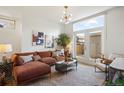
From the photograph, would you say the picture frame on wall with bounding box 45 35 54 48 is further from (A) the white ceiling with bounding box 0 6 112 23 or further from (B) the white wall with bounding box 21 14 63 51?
(A) the white ceiling with bounding box 0 6 112 23

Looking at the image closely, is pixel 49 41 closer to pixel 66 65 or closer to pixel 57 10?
pixel 66 65

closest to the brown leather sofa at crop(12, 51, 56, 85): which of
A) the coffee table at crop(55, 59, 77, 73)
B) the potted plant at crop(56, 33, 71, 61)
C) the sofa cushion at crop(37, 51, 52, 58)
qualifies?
the coffee table at crop(55, 59, 77, 73)

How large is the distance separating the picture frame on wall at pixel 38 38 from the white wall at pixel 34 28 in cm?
12

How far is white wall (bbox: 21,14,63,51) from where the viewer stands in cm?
391

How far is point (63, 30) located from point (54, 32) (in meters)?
0.40

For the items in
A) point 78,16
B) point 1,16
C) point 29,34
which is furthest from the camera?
point 29,34

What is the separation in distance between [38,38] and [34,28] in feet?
1.45

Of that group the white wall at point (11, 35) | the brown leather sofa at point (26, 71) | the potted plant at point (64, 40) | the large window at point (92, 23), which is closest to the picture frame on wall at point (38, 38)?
the potted plant at point (64, 40)

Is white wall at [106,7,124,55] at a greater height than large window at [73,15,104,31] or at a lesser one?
lesser

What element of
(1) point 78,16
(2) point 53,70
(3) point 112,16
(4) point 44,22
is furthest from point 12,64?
(3) point 112,16

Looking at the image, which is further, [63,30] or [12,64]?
[63,30]

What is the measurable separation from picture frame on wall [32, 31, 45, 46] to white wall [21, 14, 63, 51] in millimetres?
122

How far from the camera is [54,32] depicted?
439 cm
